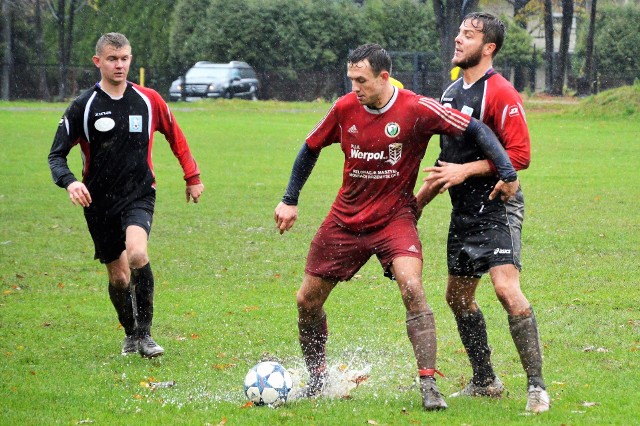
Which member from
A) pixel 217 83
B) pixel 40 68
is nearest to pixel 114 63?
pixel 217 83

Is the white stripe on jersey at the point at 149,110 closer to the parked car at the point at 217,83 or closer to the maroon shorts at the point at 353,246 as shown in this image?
the maroon shorts at the point at 353,246

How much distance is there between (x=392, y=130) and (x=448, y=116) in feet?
1.15

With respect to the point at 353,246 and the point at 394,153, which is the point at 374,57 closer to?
the point at 394,153

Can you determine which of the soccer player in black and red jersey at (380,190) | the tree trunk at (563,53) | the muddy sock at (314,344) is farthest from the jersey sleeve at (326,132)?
the tree trunk at (563,53)

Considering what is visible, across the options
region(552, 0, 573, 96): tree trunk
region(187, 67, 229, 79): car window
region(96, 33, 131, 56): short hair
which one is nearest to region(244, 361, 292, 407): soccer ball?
region(96, 33, 131, 56): short hair

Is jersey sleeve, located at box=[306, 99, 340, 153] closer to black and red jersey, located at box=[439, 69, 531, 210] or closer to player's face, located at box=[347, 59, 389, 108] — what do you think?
player's face, located at box=[347, 59, 389, 108]

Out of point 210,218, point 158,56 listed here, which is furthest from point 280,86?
point 210,218

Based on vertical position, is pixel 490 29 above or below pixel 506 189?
above

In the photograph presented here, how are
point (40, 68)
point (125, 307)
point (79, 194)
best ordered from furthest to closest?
point (40, 68), point (125, 307), point (79, 194)

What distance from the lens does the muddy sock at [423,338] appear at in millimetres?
6055

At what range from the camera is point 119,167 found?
25.4 feet

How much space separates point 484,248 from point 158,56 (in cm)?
5424

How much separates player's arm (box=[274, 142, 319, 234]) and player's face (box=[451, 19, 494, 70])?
108cm

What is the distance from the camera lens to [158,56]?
58.8 meters
